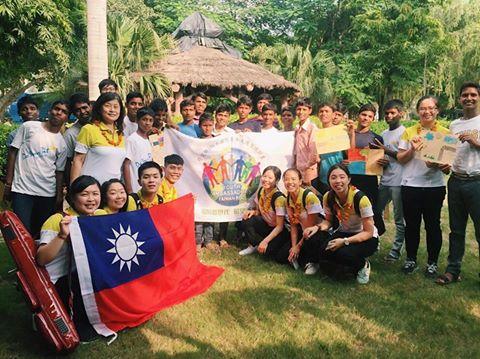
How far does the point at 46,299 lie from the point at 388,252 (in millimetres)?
4128

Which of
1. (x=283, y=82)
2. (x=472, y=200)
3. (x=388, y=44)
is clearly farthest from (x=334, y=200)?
(x=388, y=44)

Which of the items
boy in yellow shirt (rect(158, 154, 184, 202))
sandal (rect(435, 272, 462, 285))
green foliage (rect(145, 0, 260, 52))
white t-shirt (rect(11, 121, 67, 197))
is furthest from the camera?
green foliage (rect(145, 0, 260, 52))

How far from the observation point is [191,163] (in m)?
5.54

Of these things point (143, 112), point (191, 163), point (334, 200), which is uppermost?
point (143, 112)

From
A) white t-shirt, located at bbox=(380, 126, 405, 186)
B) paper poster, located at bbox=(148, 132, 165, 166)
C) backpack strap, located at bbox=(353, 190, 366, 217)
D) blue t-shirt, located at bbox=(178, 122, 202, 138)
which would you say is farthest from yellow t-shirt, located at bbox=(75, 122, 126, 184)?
white t-shirt, located at bbox=(380, 126, 405, 186)

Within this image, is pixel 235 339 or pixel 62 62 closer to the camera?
pixel 235 339

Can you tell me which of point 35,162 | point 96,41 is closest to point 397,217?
point 35,162

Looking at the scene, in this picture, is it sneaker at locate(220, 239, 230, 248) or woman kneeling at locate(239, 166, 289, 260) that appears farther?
sneaker at locate(220, 239, 230, 248)

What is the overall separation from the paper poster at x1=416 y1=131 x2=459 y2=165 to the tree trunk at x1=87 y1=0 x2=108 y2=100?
4.97 metres

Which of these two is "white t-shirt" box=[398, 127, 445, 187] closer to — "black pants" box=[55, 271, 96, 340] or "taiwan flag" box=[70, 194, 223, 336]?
"taiwan flag" box=[70, 194, 223, 336]

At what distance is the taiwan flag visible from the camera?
3.28m

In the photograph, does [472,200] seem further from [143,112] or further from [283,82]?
[283,82]

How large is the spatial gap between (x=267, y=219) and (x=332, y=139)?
1252 millimetres

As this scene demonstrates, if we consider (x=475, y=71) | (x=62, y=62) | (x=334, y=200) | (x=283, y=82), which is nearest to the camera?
(x=334, y=200)
